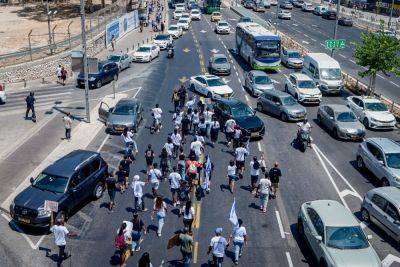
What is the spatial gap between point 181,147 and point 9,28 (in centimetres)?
5365

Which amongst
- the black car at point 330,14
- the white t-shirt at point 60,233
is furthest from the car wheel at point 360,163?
the black car at point 330,14

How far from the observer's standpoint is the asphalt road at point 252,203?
59.4 feet

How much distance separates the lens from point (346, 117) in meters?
30.5

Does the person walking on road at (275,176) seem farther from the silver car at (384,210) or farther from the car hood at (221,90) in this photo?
the car hood at (221,90)

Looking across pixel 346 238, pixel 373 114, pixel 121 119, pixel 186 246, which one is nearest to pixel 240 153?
pixel 346 238

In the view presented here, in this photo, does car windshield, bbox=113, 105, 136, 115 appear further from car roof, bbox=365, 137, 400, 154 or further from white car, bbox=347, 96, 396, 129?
white car, bbox=347, 96, 396, 129

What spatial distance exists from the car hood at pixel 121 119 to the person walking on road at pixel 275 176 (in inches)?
433

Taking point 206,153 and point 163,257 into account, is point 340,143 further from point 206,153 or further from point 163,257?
point 163,257

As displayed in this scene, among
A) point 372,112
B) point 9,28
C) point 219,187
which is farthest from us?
point 9,28

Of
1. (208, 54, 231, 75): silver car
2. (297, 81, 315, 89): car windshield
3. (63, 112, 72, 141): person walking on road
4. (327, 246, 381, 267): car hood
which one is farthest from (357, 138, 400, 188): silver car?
(208, 54, 231, 75): silver car

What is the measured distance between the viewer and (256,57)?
147 ft

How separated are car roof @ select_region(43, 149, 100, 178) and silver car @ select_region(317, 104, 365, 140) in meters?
14.9

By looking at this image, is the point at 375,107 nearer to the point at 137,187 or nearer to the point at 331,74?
the point at 331,74

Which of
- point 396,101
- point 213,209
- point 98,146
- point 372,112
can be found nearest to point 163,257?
point 213,209
